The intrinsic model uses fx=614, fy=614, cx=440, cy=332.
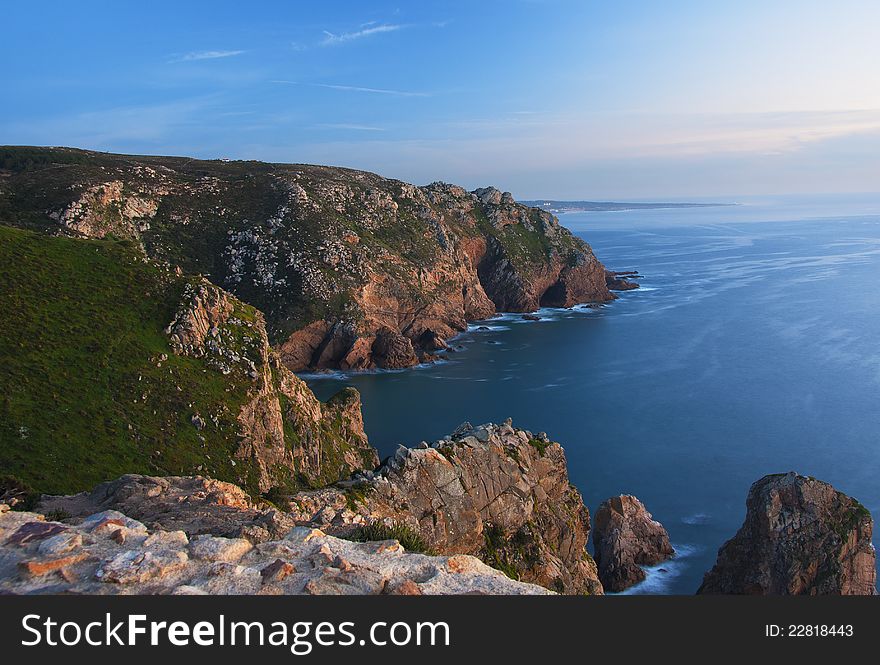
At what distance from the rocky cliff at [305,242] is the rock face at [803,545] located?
56.7 metres

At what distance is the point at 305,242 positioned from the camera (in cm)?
9044

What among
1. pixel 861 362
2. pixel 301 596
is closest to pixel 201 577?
pixel 301 596

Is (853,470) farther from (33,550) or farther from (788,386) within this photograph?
(33,550)

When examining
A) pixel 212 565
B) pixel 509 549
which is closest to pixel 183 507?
pixel 212 565

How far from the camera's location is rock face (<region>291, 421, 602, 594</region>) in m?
21.4

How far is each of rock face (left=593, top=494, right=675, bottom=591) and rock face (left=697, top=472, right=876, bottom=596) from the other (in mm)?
6445

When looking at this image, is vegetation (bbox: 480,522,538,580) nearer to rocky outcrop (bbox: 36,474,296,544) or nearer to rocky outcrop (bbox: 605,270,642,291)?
rocky outcrop (bbox: 36,474,296,544)

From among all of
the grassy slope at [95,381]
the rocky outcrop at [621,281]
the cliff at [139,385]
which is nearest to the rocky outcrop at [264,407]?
the cliff at [139,385]

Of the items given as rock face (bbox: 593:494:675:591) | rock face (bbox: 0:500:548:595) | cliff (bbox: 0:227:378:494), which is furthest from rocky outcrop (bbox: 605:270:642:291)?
rock face (bbox: 0:500:548:595)

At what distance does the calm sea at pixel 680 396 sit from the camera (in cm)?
4938

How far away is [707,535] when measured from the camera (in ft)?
138

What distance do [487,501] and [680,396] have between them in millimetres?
53745

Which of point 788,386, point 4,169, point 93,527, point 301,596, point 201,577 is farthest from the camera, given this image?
point 4,169

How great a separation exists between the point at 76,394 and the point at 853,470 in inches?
2268
